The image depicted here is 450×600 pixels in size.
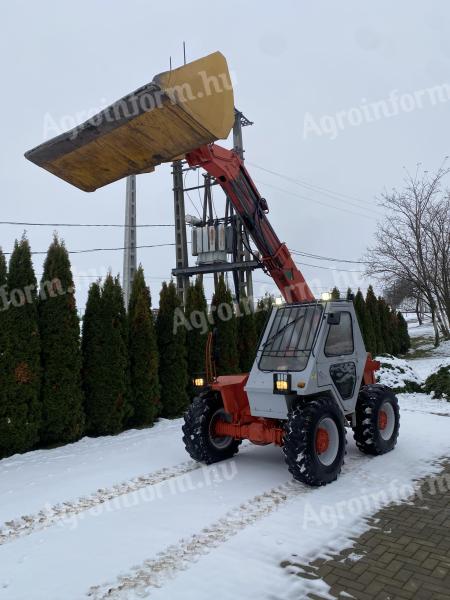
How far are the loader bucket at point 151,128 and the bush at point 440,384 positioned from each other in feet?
29.5

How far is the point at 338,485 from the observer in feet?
16.5

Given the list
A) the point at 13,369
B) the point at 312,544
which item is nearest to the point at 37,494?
the point at 13,369

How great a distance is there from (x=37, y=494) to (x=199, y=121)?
4406 millimetres

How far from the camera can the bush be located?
10789 millimetres

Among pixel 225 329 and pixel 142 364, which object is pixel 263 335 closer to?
pixel 142 364

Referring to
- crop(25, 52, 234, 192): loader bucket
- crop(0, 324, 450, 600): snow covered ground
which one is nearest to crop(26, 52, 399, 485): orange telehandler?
crop(25, 52, 234, 192): loader bucket

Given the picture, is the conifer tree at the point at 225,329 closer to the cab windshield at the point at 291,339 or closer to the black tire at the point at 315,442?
the cab windshield at the point at 291,339

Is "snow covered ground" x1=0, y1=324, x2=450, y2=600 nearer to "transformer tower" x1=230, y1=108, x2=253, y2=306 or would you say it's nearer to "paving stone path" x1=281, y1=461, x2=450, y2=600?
"paving stone path" x1=281, y1=461, x2=450, y2=600

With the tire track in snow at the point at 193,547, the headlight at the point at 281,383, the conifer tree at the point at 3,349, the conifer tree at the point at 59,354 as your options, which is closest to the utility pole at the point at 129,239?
the conifer tree at the point at 59,354

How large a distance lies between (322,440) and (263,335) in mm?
1672

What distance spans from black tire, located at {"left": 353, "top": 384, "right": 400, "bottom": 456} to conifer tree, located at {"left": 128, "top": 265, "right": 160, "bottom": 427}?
14.4ft

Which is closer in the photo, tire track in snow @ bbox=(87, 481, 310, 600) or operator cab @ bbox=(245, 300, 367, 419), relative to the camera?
tire track in snow @ bbox=(87, 481, 310, 600)

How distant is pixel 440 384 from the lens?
11.1 metres

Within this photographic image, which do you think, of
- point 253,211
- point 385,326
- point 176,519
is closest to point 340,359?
point 253,211
